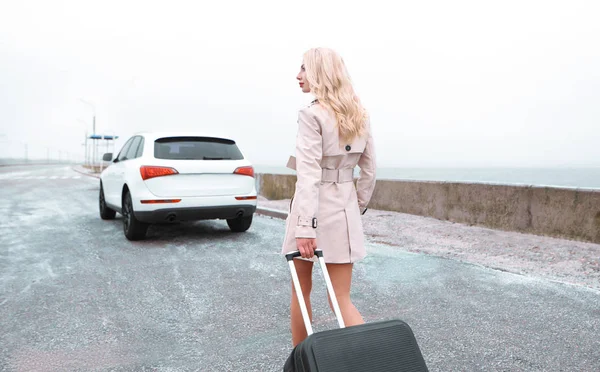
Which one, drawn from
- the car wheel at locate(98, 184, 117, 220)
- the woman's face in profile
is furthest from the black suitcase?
the car wheel at locate(98, 184, 117, 220)

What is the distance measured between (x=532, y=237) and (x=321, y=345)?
669cm

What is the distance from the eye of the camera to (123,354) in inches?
122

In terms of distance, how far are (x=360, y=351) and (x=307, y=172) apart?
2.66 feet

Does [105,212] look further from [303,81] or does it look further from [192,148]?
[303,81]

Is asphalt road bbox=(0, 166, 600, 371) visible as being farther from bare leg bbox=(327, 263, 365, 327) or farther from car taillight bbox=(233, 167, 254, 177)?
car taillight bbox=(233, 167, 254, 177)

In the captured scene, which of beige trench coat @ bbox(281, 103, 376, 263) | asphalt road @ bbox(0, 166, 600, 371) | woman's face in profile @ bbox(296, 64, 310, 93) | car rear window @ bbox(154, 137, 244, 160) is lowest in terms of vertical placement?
asphalt road @ bbox(0, 166, 600, 371)

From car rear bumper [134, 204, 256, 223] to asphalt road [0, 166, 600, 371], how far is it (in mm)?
409

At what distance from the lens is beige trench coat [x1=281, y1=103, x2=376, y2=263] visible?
2176 millimetres

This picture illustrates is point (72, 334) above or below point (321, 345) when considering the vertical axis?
below

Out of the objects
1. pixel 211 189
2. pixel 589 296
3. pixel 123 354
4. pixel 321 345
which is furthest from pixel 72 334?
pixel 589 296

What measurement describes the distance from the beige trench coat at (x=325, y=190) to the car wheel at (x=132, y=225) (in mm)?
5164

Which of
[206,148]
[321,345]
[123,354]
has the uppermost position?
[206,148]

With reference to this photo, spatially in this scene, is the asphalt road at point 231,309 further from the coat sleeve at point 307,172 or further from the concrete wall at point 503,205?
the concrete wall at point 503,205

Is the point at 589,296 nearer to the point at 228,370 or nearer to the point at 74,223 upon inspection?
the point at 228,370
